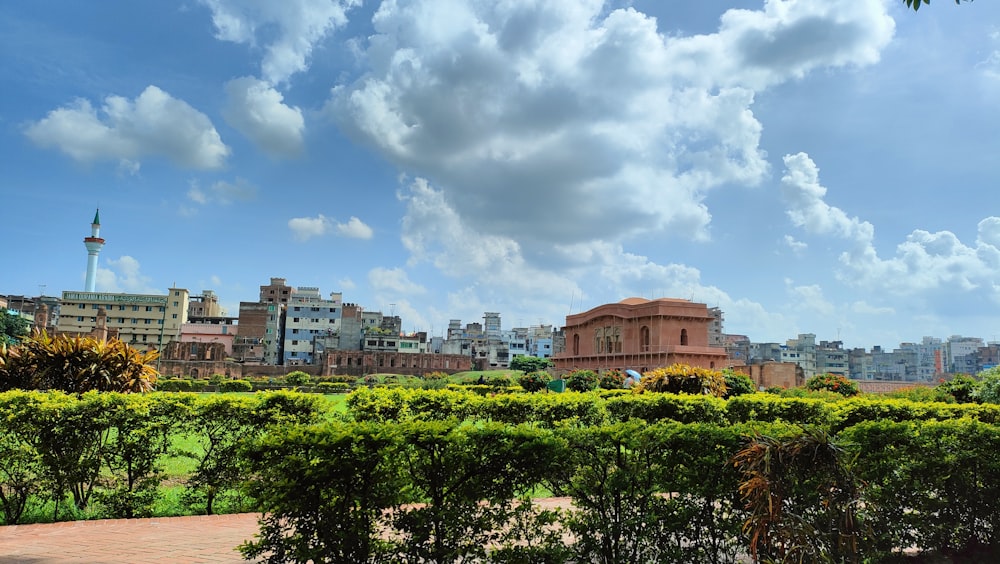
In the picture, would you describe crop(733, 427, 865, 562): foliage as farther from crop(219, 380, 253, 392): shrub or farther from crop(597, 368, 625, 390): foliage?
crop(219, 380, 253, 392): shrub

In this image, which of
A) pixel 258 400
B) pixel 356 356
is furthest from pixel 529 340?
pixel 258 400

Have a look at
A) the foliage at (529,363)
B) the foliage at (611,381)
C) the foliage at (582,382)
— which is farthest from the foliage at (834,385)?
the foliage at (529,363)

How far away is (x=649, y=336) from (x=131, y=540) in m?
45.6

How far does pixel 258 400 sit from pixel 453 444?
411cm

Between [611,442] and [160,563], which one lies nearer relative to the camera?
[611,442]

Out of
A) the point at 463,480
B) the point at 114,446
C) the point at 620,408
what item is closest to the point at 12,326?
the point at 114,446

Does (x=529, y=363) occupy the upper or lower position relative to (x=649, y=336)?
lower

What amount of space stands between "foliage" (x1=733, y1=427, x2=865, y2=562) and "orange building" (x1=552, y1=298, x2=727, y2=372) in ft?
138

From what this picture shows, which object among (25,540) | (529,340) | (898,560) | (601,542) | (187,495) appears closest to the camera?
(601,542)

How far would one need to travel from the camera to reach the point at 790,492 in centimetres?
362

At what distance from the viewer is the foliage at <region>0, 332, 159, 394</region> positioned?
9.50m

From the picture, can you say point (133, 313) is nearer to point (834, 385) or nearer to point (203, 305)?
point (203, 305)

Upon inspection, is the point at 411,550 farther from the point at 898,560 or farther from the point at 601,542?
the point at 898,560

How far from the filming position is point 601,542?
14.2 ft
